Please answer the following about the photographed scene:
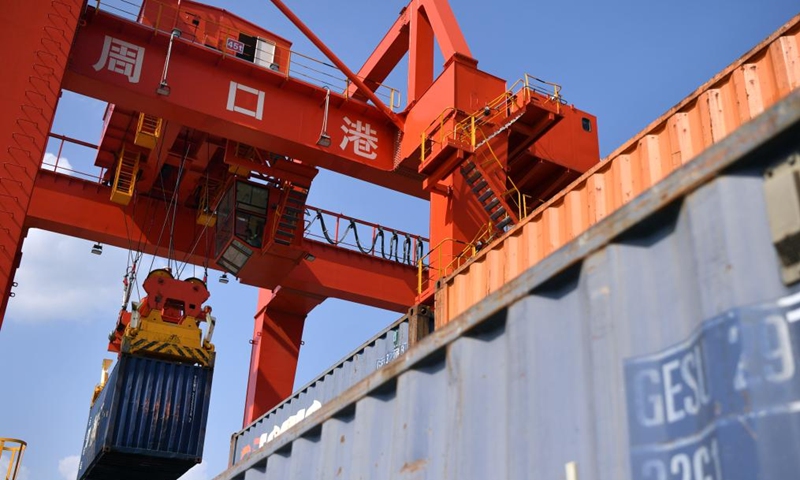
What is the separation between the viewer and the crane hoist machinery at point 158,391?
16.4 metres

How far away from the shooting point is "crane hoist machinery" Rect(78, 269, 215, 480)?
646 inches

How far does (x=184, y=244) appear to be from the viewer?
66.6 ft

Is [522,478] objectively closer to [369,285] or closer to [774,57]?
[774,57]

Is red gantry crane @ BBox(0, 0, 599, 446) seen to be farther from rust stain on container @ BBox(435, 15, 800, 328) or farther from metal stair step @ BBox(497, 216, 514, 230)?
rust stain on container @ BBox(435, 15, 800, 328)

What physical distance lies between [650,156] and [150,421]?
11.5 m

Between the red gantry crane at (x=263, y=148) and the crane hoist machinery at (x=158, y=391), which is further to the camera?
the crane hoist machinery at (x=158, y=391)

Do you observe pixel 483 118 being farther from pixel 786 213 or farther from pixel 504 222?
pixel 786 213

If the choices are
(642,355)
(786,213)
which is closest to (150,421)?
(642,355)

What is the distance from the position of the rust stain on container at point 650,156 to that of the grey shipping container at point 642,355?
13.2 feet

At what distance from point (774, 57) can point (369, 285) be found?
554 inches

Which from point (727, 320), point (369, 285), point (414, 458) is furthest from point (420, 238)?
point (727, 320)

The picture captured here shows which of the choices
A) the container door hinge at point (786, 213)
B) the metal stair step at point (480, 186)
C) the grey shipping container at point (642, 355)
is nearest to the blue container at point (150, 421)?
the metal stair step at point (480, 186)

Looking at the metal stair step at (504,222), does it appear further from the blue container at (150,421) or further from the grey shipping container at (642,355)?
the grey shipping container at (642,355)

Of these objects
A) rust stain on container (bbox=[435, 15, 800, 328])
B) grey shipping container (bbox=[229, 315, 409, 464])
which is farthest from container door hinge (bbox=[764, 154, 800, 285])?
grey shipping container (bbox=[229, 315, 409, 464])
